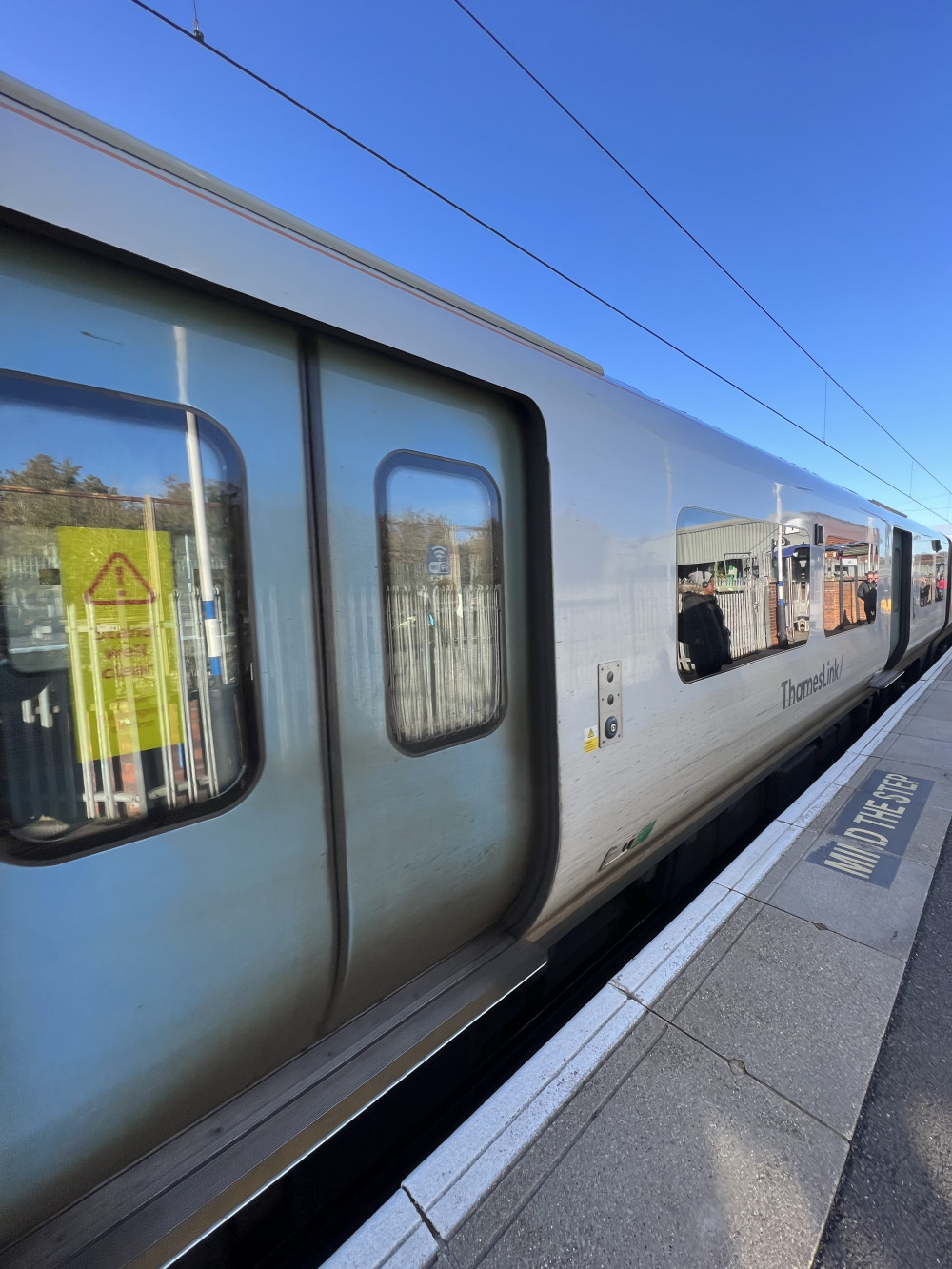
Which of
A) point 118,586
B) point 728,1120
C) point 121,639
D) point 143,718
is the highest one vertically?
point 118,586

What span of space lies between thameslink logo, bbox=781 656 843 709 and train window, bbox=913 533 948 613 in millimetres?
5085

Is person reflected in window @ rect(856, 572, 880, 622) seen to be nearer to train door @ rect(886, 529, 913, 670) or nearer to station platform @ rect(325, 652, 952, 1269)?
train door @ rect(886, 529, 913, 670)

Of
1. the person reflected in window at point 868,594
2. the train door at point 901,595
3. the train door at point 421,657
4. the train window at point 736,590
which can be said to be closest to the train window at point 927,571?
the train door at point 901,595

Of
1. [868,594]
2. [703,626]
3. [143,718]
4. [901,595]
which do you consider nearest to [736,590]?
[703,626]

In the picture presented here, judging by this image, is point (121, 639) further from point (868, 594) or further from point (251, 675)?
point (868, 594)

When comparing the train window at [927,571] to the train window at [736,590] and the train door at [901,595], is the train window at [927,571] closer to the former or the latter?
the train door at [901,595]

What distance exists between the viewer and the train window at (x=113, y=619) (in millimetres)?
1108

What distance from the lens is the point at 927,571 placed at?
10.3m

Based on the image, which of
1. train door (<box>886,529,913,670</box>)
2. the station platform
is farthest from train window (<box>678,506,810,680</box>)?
train door (<box>886,529,913,670</box>)

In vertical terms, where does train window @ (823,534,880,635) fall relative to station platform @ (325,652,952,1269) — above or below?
above

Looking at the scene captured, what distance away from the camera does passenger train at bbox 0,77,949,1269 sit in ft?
3.69

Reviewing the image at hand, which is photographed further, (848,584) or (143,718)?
(848,584)

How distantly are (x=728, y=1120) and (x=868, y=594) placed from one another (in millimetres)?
6046

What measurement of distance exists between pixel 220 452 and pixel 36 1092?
1391 millimetres
